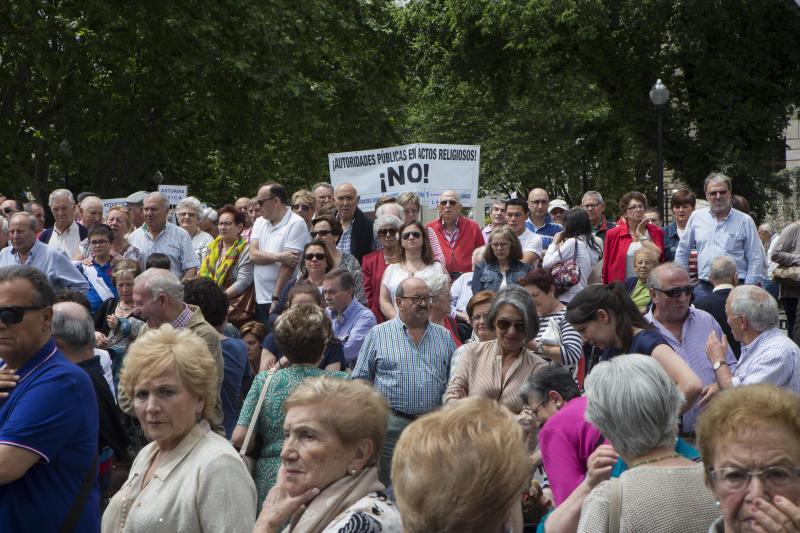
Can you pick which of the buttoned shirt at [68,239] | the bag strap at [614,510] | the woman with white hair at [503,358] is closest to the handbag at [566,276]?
the woman with white hair at [503,358]

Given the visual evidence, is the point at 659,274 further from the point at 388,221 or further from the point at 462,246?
the point at 462,246

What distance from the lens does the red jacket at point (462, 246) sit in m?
10.9

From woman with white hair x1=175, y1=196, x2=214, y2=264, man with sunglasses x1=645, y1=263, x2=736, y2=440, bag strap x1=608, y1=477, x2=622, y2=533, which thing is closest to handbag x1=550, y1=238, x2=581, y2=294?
man with sunglasses x1=645, y1=263, x2=736, y2=440

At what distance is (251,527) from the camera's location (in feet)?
12.5

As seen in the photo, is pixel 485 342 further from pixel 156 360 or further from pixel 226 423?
pixel 156 360

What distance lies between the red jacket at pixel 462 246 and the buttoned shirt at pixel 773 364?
184 inches

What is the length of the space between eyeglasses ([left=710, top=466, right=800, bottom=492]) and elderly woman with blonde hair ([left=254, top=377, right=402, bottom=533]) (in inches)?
40.8

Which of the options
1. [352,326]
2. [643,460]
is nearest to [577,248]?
[352,326]

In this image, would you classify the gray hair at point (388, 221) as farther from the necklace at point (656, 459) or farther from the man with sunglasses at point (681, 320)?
the necklace at point (656, 459)

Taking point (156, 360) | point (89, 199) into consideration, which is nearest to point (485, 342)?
point (156, 360)

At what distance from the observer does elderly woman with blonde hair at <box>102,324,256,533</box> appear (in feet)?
12.5

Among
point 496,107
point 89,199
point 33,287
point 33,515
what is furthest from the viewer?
Answer: point 496,107

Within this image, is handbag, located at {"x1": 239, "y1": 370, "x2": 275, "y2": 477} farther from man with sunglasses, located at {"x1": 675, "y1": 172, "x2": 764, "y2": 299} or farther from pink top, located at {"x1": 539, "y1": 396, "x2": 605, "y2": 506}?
man with sunglasses, located at {"x1": 675, "y1": 172, "x2": 764, "y2": 299}

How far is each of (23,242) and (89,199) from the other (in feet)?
6.74
